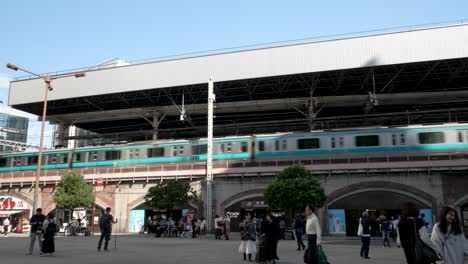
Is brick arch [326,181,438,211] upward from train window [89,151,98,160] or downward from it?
downward

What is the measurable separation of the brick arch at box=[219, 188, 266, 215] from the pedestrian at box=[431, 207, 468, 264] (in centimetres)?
3337

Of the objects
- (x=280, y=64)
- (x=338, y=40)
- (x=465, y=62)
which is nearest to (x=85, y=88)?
(x=280, y=64)

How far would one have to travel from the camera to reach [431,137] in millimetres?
36250

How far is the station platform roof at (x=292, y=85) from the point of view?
134ft

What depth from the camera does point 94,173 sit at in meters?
45.4

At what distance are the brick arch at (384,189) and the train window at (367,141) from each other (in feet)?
10.8

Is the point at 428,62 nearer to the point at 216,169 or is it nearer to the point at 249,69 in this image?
the point at 249,69

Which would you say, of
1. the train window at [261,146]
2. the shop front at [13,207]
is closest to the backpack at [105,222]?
the train window at [261,146]

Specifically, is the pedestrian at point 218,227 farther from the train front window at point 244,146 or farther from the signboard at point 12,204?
the signboard at point 12,204

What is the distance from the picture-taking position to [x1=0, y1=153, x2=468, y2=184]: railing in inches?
1399

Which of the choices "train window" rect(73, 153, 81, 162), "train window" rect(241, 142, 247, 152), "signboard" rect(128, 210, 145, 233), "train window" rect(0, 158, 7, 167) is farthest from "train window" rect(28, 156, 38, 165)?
"train window" rect(241, 142, 247, 152)

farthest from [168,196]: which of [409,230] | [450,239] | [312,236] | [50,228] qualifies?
[450,239]

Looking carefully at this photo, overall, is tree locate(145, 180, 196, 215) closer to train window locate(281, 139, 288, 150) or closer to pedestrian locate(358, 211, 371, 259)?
train window locate(281, 139, 288, 150)

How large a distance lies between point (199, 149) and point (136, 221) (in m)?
9.97
